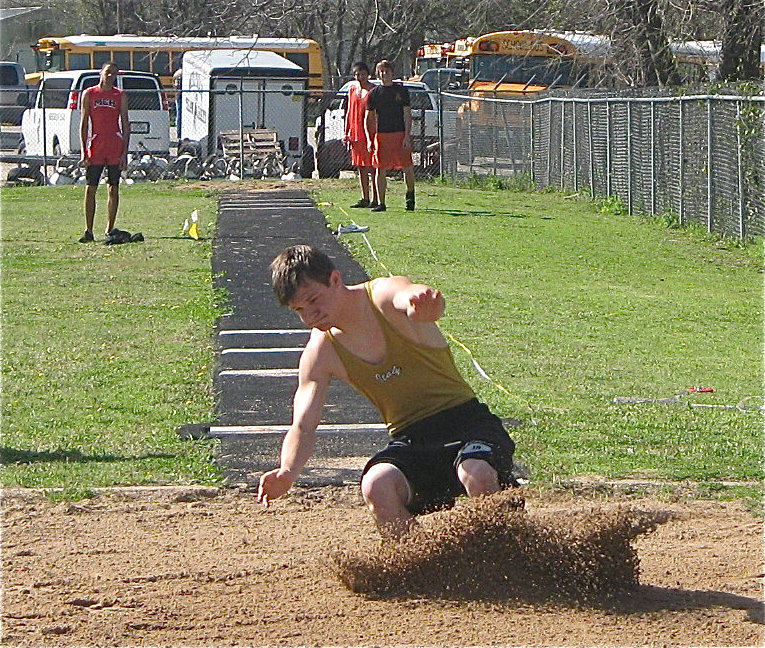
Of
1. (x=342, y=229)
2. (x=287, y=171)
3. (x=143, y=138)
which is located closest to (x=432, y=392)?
(x=342, y=229)

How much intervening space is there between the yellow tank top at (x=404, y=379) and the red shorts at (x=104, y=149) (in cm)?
1129

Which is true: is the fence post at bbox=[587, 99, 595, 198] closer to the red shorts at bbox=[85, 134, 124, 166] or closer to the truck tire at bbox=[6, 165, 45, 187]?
the red shorts at bbox=[85, 134, 124, 166]

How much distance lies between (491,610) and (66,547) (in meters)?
1.91

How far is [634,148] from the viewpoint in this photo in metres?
21.0

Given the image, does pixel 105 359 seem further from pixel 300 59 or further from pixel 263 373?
pixel 300 59

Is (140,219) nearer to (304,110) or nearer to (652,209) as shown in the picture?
(652,209)

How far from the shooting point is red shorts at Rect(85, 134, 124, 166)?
51.0 ft

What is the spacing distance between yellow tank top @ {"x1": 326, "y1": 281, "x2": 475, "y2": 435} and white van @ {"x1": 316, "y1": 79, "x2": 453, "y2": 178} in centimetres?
2243

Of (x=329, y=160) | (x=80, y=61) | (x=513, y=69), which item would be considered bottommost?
(x=329, y=160)

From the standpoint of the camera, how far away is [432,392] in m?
4.93

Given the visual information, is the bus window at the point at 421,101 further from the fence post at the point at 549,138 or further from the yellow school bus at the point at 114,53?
the yellow school bus at the point at 114,53

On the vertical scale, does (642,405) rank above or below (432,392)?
below

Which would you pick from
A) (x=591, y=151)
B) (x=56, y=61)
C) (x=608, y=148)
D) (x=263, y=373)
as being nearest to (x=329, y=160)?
(x=591, y=151)

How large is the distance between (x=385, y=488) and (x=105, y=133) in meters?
11.6
